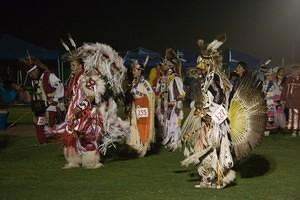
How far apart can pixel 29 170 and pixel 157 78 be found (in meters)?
4.69

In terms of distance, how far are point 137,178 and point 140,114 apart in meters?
2.23

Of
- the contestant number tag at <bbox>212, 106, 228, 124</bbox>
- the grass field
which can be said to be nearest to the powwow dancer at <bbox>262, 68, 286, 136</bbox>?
the grass field

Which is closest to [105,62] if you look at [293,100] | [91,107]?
[91,107]

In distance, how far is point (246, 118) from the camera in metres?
7.77

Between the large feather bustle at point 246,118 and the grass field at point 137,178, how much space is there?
622 millimetres

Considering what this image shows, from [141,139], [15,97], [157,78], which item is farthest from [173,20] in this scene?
[141,139]

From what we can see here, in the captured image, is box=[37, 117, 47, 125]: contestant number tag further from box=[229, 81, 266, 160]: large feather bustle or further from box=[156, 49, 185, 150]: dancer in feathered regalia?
box=[229, 81, 266, 160]: large feather bustle

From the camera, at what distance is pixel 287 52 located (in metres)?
37.7

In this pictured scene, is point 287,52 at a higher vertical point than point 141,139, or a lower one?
higher

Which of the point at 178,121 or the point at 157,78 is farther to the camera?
the point at 157,78

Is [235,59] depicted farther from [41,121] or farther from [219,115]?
[219,115]

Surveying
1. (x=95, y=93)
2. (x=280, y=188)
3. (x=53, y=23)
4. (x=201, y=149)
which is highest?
(x=53, y=23)

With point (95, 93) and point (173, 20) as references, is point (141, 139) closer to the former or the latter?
point (95, 93)

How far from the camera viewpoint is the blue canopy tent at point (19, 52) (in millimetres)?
30375
